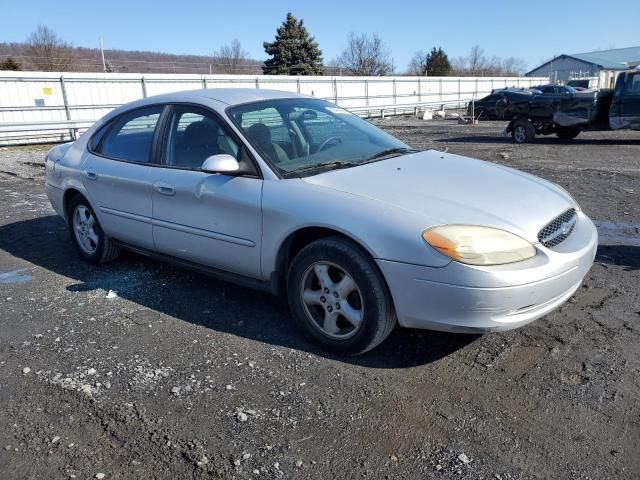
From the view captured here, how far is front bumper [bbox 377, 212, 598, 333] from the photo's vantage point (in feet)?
9.31

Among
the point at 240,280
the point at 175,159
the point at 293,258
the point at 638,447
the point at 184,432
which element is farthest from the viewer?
the point at 175,159

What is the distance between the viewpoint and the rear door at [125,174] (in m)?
4.41

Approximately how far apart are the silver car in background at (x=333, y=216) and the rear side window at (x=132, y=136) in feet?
0.05

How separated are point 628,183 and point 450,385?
7.30 meters

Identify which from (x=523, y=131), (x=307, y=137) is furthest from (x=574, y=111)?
(x=307, y=137)

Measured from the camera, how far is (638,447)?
247 centimetres

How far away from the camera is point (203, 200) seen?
12.7 feet

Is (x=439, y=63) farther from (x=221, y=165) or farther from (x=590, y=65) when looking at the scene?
(x=221, y=165)

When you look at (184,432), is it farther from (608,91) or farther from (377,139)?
(608,91)

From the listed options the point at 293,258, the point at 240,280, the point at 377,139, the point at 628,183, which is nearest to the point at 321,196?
the point at 293,258

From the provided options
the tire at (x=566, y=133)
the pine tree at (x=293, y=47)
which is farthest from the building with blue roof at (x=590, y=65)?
the tire at (x=566, y=133)

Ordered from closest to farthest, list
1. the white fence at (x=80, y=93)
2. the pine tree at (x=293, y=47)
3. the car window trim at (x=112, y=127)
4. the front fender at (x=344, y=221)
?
the front fender at (x=344, y=221)
the car window trim at (x=112, y=127)
the white fence at (x=80, y=93)
the pine tree at (x=293, y=47)

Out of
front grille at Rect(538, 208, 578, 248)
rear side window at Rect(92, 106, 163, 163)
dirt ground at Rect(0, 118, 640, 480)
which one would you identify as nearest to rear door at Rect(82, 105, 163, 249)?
rear side window at Rect(92, 106, 163, 163)

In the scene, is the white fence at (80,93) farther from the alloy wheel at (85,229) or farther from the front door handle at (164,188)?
the front door handle at (164,188)
